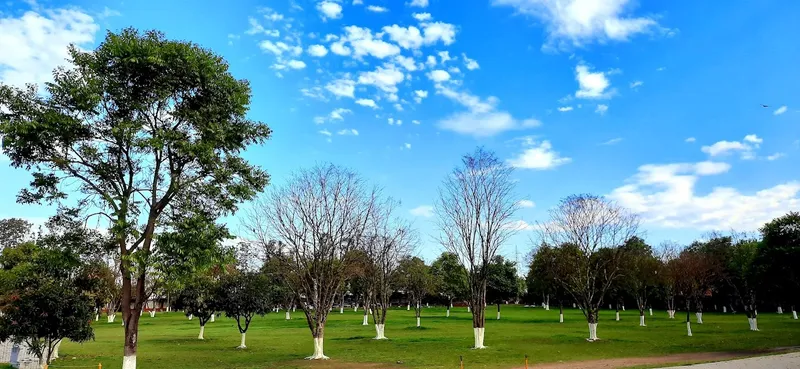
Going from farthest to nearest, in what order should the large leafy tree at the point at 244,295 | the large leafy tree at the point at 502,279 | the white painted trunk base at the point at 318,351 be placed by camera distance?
the large leafy tree at the point at 502,279 < the large leafy tree at the point at 244,295 < the white painted trunk base at the point at 318,351

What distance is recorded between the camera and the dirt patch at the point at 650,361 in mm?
22622

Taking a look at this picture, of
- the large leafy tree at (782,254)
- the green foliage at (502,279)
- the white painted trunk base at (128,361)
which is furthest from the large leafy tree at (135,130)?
the green foliage at (502,279)

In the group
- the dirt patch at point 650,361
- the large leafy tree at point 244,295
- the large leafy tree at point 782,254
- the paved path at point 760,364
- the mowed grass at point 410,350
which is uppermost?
the large leafy tree at point 782,254

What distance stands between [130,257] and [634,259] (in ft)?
180

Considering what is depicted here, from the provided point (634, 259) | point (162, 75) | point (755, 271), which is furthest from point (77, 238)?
point (634, 259)

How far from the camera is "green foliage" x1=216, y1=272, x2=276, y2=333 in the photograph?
34.3 meters

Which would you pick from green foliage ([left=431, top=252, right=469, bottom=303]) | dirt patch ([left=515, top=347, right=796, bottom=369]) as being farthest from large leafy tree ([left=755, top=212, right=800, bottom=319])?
green foliage ([left=431, top=252, right=469, bottom=303])

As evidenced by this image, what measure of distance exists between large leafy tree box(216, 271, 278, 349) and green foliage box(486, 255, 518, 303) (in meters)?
50.9

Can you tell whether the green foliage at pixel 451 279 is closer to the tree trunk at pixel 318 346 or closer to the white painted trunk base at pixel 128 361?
the tree trunk at pixel 318 346

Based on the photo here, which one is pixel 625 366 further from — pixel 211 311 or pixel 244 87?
pixel 211 311

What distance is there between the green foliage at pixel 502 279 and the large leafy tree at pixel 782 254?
4665cm

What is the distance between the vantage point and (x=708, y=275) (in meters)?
56.4

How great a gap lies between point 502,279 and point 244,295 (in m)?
56.2

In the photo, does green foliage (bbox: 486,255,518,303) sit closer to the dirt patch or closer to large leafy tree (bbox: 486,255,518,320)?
large leafy tree (bbox: 486,255,518,320)
